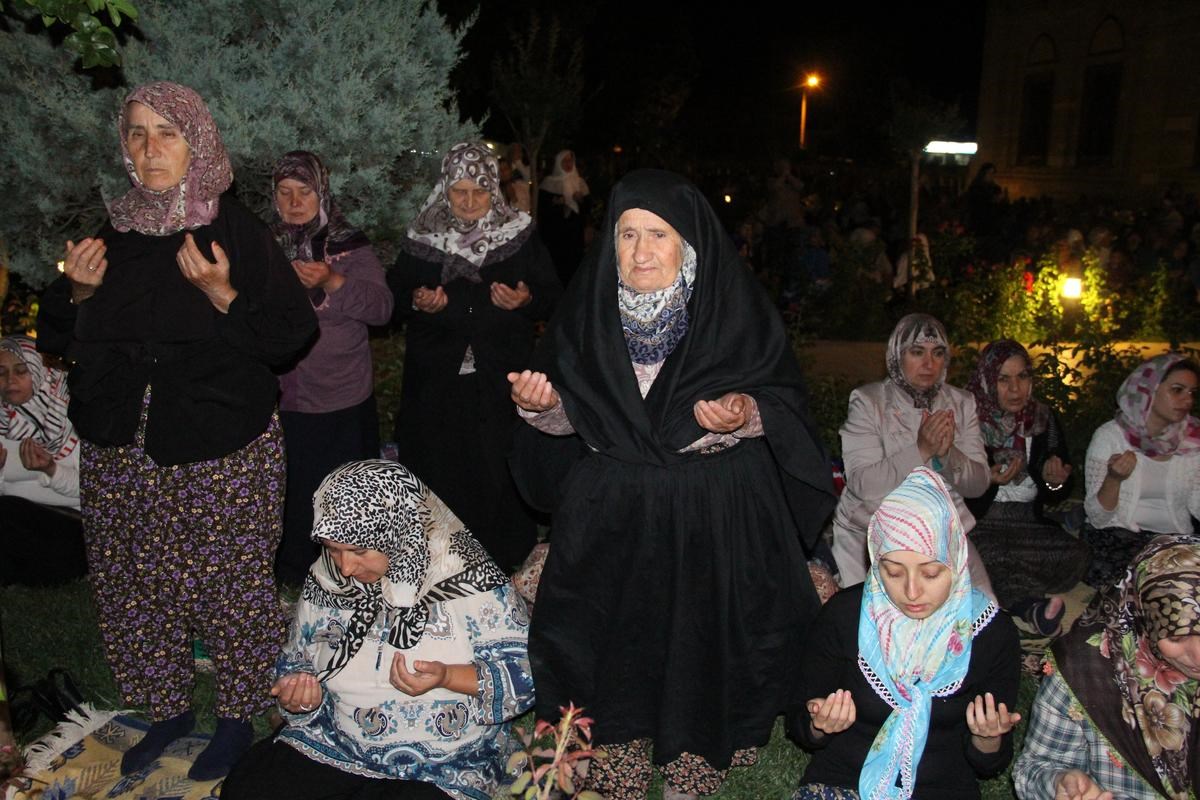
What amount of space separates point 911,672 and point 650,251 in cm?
134

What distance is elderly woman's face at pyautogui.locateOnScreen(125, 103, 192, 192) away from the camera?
10.3ft

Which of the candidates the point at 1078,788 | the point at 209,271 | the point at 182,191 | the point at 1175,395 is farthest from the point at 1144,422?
the point at 182,191

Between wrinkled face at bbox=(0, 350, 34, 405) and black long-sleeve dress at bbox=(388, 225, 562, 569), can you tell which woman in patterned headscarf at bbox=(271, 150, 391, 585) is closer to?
black long-sleeve dress at bbox=(388, 225, 562, 569)

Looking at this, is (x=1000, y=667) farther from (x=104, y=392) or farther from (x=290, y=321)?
(x=104, y=392)

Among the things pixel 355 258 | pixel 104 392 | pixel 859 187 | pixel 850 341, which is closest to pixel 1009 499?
pixel 355 258

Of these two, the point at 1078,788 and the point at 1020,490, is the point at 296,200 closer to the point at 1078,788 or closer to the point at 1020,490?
the point at 1078,788

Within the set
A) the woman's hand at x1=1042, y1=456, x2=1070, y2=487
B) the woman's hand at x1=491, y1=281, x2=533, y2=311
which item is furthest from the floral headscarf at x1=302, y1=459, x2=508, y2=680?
the woman's hand at x1=1042, y1=456, x2=1070, y2=487

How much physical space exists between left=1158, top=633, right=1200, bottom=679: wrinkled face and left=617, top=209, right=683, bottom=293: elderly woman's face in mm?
1516

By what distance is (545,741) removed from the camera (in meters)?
3.83

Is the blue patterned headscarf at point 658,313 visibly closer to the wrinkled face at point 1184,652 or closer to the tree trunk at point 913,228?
the wrinkled face at point 1184,652

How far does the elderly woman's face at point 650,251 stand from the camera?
9.53 ft

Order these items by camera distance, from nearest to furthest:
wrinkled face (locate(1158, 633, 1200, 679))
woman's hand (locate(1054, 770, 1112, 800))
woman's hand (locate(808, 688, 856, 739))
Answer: wrinkled face (locate(1158, 633, 1200, 679)) < woman's hand (locate(1054, 770, 1112, 800)) < woman's hand (locate(808, 688, 856, 739))

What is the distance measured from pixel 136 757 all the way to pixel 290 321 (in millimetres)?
1574

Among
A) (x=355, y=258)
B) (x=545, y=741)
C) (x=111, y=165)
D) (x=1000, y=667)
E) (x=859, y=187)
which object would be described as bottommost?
(x=545, y=741)
